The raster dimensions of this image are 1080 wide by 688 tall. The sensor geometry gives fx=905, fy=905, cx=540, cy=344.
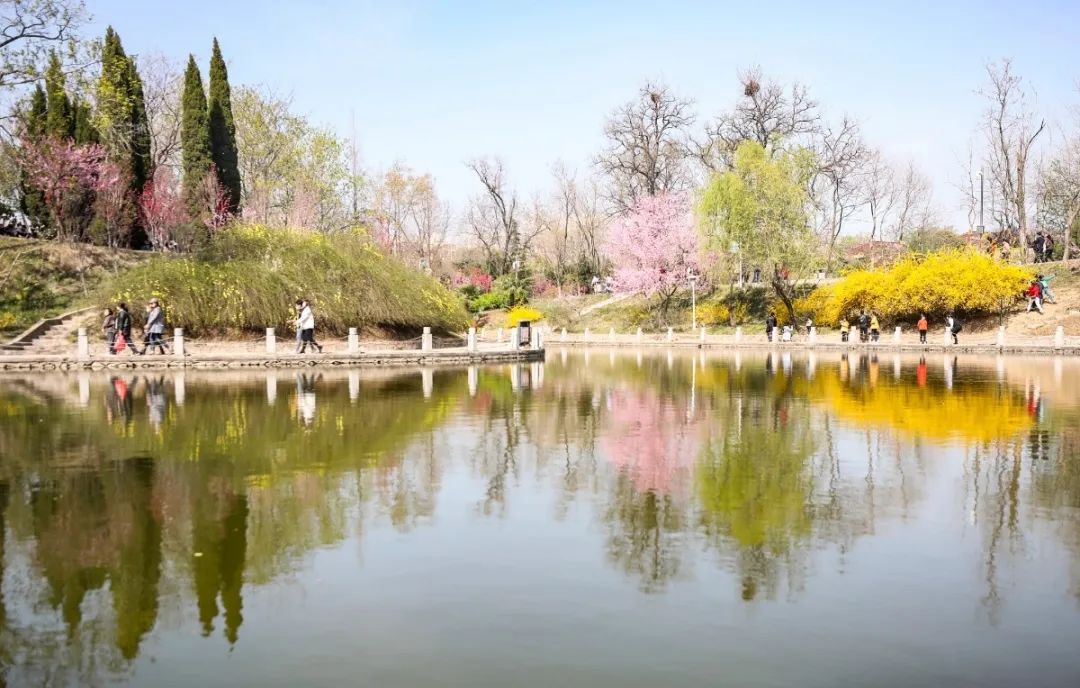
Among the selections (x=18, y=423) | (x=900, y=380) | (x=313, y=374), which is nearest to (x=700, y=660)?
(x=18, y=423)

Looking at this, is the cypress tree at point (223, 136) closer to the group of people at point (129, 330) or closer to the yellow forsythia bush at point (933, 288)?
the group of people at point (129, 330)

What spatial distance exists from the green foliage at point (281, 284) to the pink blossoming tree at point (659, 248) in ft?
77.5

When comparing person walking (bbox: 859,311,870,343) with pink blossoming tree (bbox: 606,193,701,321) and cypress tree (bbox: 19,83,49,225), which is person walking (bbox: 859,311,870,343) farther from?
cypress tree (bbox: 19,83,49,225)

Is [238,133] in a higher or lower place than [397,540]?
higher

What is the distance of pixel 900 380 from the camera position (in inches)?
960

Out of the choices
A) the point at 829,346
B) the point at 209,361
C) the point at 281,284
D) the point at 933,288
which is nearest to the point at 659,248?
the point at 829,346

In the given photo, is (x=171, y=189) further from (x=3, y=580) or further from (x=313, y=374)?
(x=3, y=580)

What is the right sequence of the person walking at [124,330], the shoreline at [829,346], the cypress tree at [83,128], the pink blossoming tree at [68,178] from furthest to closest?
the cypress tree at [83,128] < the pink blossoming tree at [68,178] < the shoreline at [829,346] < the person walking at [124,330]

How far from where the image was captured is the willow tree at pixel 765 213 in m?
50.4

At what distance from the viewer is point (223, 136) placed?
152ft

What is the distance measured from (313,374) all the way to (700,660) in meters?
22.8

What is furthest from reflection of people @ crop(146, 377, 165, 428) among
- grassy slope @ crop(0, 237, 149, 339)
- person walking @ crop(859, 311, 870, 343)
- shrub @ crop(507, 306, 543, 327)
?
shrub @ crop(507, 306, 543, 327)

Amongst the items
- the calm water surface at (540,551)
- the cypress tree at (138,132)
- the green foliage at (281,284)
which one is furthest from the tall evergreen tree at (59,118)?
the calm water surface at (540,551)

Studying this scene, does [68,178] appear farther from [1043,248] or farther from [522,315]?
[1043,248]
